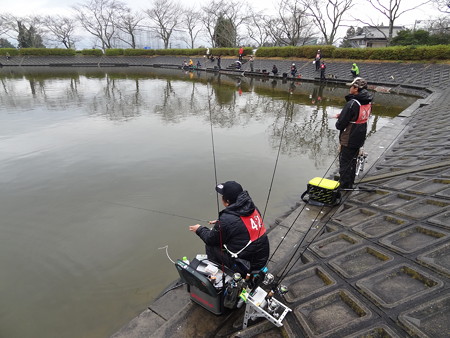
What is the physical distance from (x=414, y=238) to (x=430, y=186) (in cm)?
175

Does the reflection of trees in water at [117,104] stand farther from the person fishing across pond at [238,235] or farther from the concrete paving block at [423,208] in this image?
the concrete paving block at [423,208]

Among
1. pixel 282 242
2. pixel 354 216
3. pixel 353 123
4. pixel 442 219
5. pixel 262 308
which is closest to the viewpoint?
pixel 262 308

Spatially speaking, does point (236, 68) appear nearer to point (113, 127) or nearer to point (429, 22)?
point (113, 127)

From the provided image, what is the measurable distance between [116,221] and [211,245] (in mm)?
2555

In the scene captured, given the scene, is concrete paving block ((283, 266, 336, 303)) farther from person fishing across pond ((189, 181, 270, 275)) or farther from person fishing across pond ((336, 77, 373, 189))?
person fishing across pond ((336, 77, 373, 189))

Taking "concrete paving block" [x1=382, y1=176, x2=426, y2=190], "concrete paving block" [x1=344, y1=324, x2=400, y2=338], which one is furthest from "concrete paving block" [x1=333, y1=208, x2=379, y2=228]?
"concrete paving block" [x1=344, y1=324, x2=400, y2=338]

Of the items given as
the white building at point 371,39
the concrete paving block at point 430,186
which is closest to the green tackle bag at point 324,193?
the concrete paving block at point 430,186

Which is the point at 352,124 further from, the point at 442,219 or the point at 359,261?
the point at 359,261

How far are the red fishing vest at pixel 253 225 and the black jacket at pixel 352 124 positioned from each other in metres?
2.71

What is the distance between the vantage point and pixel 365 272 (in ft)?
8.95

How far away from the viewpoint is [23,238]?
159 inches

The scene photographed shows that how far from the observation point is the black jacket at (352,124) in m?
4.23

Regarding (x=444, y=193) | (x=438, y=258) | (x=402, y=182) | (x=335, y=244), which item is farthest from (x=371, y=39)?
(x=438, y=258)

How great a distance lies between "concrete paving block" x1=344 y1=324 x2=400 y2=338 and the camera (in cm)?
201
